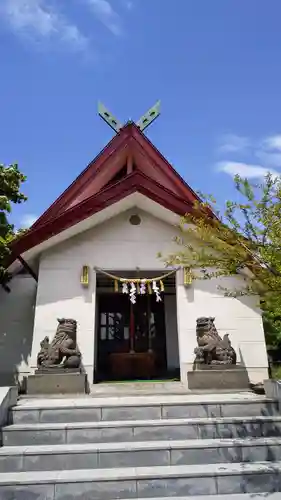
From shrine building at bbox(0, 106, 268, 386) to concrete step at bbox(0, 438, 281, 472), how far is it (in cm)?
294

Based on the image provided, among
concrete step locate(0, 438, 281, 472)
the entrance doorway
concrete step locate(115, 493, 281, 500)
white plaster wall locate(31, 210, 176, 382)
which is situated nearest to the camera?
concrete step locate(115, 493, 281, 500)

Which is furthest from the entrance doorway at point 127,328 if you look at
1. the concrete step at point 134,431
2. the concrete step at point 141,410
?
the concrete step at point 134,431

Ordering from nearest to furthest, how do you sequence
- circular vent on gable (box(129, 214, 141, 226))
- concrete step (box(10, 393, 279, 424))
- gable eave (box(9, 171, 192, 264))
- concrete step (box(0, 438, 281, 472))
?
concrete step (box(0, 438, 281, 472))
concrete step (box(10, 393, 279, 424))
gable eave (box(9, 171, 192, 264))
circular vent on gable (box(129, 214, 141, 226))

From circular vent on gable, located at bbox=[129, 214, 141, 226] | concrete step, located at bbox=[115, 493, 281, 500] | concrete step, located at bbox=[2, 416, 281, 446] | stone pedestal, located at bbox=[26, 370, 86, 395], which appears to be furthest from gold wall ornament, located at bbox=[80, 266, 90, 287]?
concrete step, located at bbox=[115, 493, 281, 500]

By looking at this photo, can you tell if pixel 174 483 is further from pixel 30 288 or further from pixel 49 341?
pixel 30 288

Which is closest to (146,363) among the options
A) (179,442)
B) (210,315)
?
(210,315)

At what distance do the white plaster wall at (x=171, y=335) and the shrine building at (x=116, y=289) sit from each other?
0.09ft

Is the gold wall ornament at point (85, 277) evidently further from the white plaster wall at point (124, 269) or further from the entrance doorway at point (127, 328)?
the entrance doorway at point (127, 328)

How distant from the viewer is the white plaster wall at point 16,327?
8172 millimetres

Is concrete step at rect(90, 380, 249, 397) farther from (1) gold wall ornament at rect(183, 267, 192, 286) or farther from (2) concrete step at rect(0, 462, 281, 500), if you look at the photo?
(2) concrete step at rect(0, 462, 281, 500)

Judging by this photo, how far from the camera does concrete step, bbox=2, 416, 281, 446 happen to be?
4230 mm

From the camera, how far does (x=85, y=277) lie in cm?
742

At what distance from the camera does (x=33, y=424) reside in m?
4.51

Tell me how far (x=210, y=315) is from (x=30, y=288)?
481 centimetres
